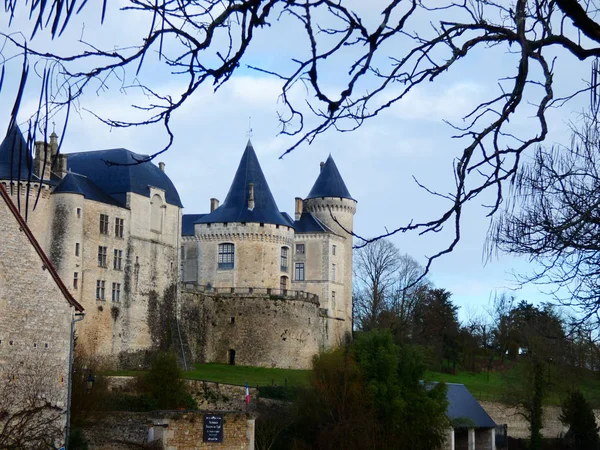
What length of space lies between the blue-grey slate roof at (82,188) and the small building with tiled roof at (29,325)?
2352 centimetres

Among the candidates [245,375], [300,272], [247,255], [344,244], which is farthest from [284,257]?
[245,375]

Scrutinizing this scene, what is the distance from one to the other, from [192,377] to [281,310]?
11.1 metres

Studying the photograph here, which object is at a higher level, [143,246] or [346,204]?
[346,204]

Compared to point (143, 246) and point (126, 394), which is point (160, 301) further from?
point (126, 394)

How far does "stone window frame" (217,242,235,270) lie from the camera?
51.1m

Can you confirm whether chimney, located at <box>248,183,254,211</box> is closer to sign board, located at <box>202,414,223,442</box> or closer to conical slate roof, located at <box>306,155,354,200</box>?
conical slate roof, located at <box>306,155,354,200</box>

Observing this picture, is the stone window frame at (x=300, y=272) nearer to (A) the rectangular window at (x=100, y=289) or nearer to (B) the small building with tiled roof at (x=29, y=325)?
(A) the rectangular window at (x=100, y=289)

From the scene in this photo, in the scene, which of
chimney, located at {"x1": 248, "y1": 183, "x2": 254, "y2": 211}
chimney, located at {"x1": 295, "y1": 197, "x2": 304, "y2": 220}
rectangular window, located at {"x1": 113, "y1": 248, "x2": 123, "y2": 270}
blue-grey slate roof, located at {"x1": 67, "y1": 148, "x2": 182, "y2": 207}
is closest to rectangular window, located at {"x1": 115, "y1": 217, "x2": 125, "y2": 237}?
rectangular window, located at {"x1": 113, "y1": 248, "x2": 123, "y2": 270}

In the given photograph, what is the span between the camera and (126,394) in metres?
32.0

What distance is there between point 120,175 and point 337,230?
17544 millimetres

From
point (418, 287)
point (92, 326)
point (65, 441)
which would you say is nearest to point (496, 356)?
point (418, 287)

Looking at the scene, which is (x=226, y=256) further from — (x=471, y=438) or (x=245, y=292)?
(x=471, y=438)

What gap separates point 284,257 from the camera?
52031 millimetres

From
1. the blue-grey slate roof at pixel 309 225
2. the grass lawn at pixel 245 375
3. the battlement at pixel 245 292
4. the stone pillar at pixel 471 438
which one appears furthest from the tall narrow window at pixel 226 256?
the stone pillar at pixel 471 438
